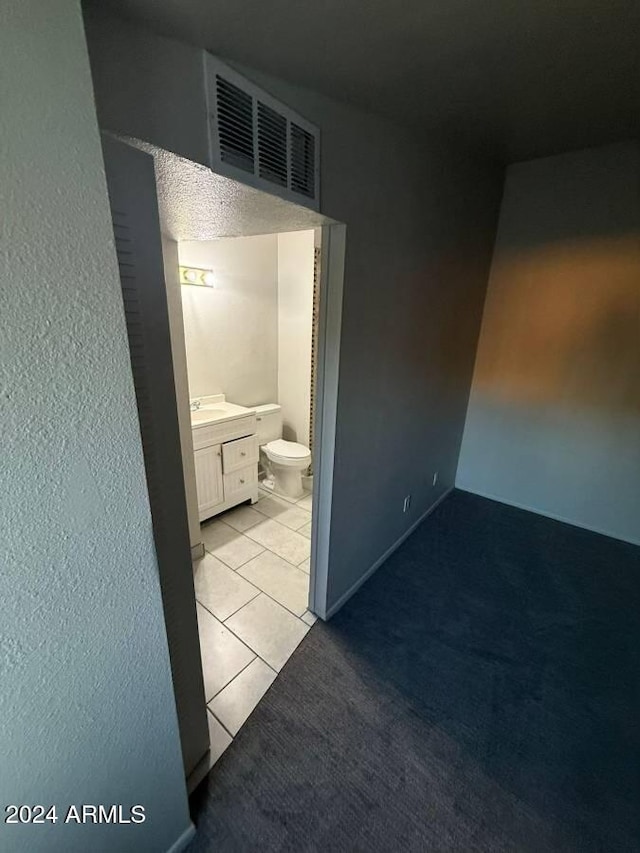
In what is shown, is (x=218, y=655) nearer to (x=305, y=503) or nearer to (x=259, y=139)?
(x=305, y=503)

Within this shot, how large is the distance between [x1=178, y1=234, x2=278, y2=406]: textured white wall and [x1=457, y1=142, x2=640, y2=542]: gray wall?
1.99 meters

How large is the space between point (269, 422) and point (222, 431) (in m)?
0.86

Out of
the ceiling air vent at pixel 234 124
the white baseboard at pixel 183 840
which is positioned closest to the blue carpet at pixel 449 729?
the white baseboard at pixel 183 840

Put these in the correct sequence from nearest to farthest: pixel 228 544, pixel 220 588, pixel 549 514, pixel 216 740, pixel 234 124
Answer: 1. pixel 234 124
2. pixel 216 740
3. pixel 220 588
4. pixel 228 544
5. pixel 549 514

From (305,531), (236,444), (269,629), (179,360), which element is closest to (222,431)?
(236,444)

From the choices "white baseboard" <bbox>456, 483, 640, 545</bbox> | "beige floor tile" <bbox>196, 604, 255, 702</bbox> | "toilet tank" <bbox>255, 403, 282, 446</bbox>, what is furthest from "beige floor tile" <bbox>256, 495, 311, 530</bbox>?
"white baseboard" <bbox>456, 483, 640, 545</bbox>

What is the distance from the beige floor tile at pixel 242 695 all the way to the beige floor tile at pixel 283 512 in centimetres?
115

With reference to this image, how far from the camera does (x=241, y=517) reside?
282cm

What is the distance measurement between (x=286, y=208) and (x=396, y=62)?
513 millimetres

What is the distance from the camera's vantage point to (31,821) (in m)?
0.73

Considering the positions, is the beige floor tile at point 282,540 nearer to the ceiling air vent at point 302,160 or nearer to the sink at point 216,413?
the sink at point 216,413

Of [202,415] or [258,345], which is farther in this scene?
[258,345]

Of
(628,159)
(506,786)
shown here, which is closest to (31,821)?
(506,786)

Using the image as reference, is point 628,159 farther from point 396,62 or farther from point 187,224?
point 187,224
